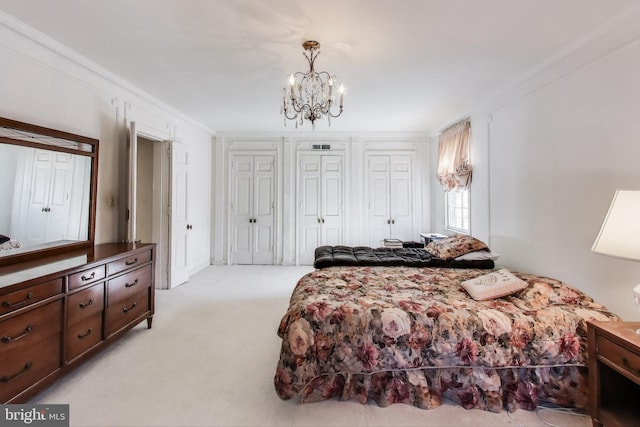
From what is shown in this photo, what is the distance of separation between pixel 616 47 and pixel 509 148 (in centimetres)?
119

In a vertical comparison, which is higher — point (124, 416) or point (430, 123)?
point (430, 123)

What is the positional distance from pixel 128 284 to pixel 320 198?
3597mm

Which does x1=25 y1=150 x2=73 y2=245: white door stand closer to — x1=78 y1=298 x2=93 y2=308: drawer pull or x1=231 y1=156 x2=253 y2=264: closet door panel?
x1=78 y1=298 x2=93 y2=308: drawer pull

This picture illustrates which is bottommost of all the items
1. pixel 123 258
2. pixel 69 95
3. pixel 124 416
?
pixel 124 416

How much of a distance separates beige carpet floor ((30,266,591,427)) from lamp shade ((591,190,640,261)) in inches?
41.9

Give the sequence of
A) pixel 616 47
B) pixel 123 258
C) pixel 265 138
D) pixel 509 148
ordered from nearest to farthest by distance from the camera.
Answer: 1. pixel 616 47
2. pixel 123 258
3. pixel 509 148
4. pixel 265 138

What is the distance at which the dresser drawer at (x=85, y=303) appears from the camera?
2.00 m

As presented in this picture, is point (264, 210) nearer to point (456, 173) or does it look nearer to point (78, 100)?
point (78, 100)

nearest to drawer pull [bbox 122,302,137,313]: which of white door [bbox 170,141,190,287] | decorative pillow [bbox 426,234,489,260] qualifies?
white door [bbox 170,141,190,287]

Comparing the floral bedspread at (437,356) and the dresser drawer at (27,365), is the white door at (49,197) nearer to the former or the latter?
the dresser drawer at (27,365)

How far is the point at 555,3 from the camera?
1886 millimetres

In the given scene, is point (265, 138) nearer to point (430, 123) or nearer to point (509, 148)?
point (430, 123)

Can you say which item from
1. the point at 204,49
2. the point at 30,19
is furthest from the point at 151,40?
the point at 30,19

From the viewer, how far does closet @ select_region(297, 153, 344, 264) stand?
5.61m
